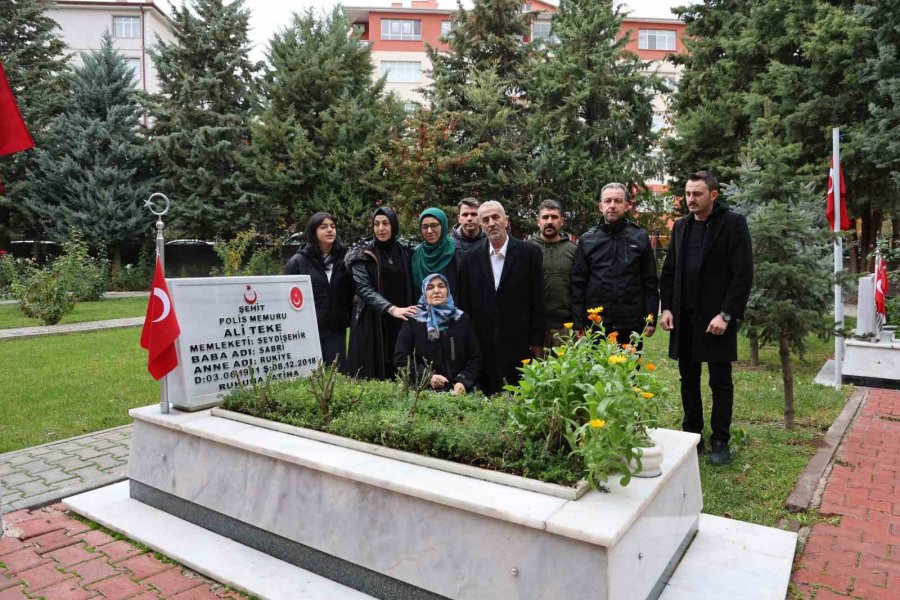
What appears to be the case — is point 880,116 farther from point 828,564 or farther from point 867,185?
point 828,564

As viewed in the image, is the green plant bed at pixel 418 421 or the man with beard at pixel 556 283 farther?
the man with beard at pixel 556 283

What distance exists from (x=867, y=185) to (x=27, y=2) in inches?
1216

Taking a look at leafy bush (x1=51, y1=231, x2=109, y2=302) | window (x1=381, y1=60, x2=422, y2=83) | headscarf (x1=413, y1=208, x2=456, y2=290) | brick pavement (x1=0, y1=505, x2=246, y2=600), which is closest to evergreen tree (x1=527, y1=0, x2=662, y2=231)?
leafy bush (x1=51, y1=231, x2=109, y2=302)

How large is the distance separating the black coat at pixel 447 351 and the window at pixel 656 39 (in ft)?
153

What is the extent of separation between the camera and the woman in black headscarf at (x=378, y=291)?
17.4 ft

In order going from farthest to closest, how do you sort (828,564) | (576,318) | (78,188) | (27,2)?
(27,2) < (78,188) < (576,318) < (828,564)

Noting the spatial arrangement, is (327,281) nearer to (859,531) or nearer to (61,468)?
(61,468)

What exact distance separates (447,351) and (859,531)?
→ 2779 mm

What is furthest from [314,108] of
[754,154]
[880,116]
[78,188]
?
[754,154]

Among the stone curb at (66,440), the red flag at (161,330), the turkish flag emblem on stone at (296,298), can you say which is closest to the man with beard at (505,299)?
the turkish flag emblem on stone at (296,298)

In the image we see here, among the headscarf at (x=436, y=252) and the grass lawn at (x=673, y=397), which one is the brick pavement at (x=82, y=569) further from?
the headscarf at (x=436, y=252)

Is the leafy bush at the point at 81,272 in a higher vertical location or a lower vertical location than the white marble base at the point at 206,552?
higher

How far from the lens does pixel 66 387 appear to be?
780 cm

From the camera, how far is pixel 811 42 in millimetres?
17578
